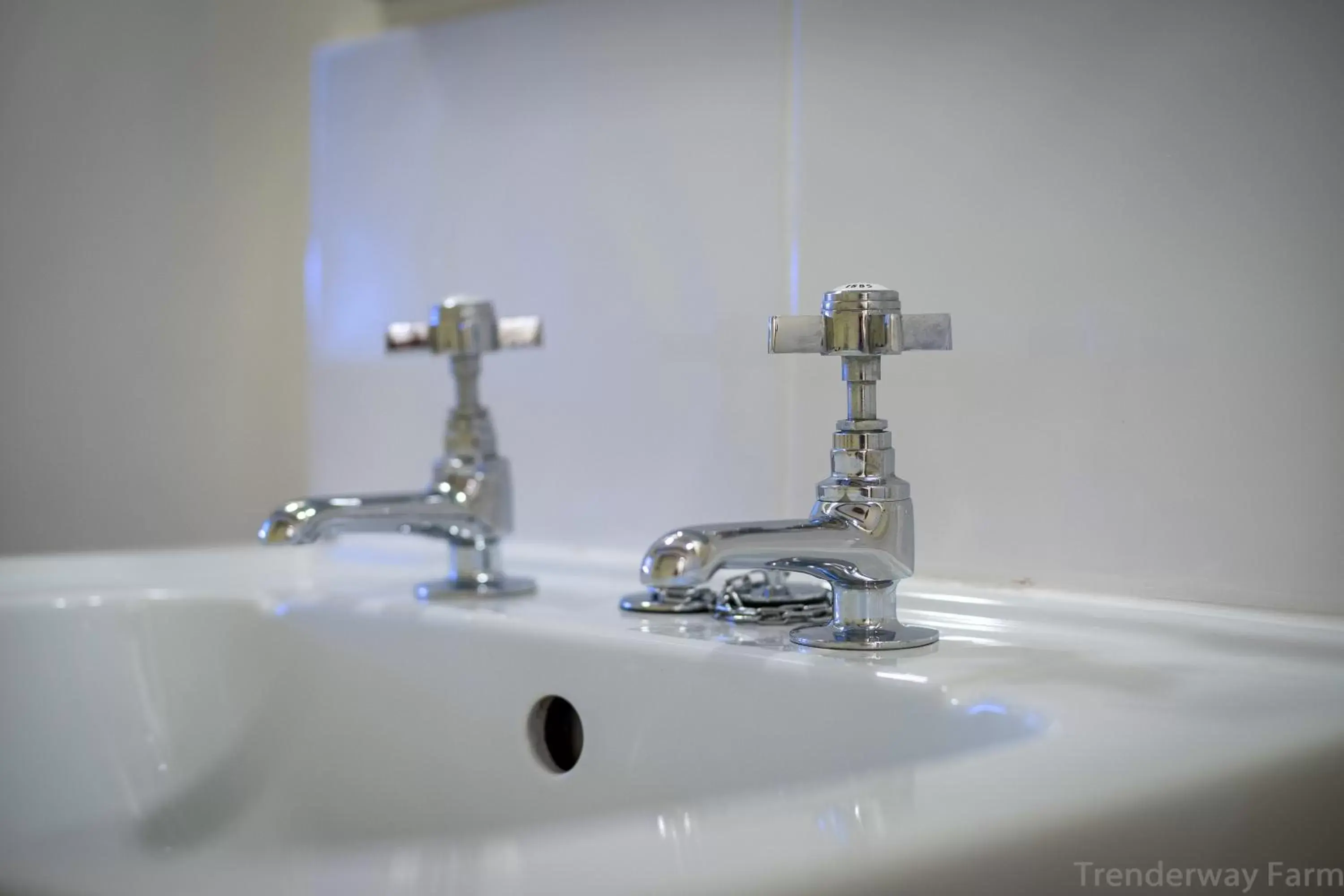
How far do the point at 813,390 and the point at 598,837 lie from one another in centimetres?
41

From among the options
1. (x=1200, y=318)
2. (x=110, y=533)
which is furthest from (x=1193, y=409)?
→ (x=110, y=533)

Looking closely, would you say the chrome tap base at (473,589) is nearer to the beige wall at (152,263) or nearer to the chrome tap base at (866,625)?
the chrome tap base at (866,625)

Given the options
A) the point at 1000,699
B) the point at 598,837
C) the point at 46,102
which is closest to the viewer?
the point at 598,837

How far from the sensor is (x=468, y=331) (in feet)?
2.19

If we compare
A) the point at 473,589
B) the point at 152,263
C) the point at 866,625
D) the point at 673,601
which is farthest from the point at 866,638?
the point at 152,263

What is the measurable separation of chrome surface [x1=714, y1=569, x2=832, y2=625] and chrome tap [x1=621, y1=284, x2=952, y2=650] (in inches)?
1.9

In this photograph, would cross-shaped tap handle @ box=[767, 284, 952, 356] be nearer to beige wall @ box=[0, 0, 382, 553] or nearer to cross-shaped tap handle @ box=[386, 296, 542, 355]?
cross-shaped tap handle @ box=[386, 296, 542, 355]

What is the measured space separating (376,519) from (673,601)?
0.53 ft

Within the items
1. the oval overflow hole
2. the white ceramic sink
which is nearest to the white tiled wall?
the white ceramic sink

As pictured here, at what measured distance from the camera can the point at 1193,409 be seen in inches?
21.4

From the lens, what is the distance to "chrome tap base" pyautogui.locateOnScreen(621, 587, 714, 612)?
1.98 ft

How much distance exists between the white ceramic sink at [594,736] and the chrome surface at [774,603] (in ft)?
0.05

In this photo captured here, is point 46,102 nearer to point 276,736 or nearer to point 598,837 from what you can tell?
point 276,736

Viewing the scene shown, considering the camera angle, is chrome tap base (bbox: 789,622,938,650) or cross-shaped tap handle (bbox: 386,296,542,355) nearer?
chrome tap base (bbox: 789,622,938,650)
